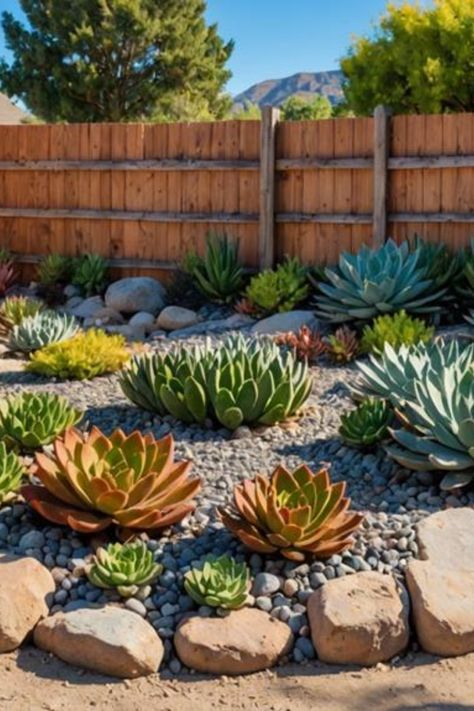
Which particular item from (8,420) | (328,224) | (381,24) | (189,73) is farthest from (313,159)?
(189,73)

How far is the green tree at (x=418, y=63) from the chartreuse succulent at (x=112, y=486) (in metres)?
16.3

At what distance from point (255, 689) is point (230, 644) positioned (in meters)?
0.20

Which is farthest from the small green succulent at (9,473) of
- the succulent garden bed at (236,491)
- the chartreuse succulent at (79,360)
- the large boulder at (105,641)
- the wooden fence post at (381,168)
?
the wooden fence post at (381,168)

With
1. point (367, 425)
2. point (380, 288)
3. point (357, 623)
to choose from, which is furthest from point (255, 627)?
point (380, 288)

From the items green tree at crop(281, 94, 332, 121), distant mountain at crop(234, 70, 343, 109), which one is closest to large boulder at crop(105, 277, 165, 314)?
green tree at crop(281, 94, 332, 121)

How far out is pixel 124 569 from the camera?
4.27 m

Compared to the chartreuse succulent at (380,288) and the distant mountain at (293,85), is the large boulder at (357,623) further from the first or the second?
the distant mountain at (293,85)

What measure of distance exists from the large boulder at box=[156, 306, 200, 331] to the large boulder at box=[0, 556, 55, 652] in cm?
655

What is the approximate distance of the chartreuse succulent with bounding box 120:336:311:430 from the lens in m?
6.09

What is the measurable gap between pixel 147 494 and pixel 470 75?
17.2 meters

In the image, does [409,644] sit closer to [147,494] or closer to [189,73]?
[147,494]

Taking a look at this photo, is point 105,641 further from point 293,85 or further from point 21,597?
point 293,85

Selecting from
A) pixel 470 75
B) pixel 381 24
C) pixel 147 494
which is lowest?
pixel 147 494

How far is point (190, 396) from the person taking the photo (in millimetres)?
6141
